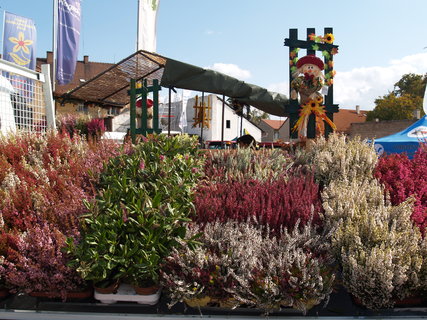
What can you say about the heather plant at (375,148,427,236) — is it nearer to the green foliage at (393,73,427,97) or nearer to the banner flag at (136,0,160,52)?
the banner flag at (136,0,160,52)

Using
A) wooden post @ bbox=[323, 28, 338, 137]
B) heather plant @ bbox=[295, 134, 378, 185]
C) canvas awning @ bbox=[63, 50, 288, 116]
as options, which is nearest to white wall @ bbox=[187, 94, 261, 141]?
canvas awning @ bbox=[63, 50, 288, 116]

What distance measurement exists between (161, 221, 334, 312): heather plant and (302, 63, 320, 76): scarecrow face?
7208 mm

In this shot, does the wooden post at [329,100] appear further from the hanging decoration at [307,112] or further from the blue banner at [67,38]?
the blue banner at [67,38]

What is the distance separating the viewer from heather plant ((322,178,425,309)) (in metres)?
2.52

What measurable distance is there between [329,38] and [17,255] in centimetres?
994

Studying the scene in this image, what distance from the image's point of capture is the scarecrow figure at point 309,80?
9203 millimetres

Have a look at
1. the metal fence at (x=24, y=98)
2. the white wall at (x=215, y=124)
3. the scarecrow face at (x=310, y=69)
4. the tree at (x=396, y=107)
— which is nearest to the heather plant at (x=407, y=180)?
the scarecrow face at (x=310, y=69)

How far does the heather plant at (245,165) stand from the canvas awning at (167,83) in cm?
306

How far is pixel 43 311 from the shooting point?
8.86ft

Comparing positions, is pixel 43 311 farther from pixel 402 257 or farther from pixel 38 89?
pixel 38 89

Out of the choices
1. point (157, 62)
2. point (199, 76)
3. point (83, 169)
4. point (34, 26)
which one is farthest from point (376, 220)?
point (34, 26)

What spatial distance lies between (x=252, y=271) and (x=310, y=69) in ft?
25.7

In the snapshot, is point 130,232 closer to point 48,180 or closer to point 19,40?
point 48,180

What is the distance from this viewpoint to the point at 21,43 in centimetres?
1577
